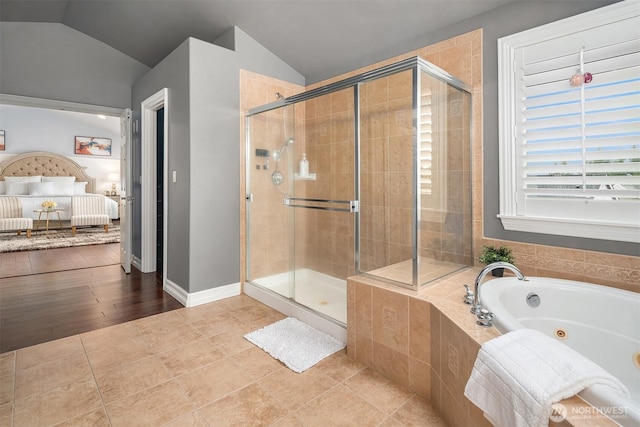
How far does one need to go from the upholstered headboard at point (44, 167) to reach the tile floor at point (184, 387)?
7268 millimetres

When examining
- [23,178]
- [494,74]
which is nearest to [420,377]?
[494,74]

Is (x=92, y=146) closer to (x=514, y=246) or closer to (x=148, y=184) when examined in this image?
(x=148, y=184)

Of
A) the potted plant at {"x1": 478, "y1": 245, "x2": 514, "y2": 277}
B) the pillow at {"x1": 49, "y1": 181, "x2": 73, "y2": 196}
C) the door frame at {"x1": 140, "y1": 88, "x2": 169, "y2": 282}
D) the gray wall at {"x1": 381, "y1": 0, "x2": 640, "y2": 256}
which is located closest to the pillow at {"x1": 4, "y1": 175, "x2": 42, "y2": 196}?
the pillow at {"x1": 49, "y1": 181, "x2": 73, "y2": 196}

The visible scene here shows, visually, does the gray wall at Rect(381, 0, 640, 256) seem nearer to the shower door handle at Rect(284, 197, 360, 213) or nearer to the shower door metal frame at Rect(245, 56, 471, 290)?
the shower door metal frame at Rect(245, 56, 471, 290)

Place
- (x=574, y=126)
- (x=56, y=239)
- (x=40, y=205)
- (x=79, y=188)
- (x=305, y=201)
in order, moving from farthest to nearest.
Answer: (x=79, y=188) < (x=40, y=205) < (x=56, y=239) < (x=305, y=201) < (x=574, y=126)

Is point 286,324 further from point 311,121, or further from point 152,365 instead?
point 311,121

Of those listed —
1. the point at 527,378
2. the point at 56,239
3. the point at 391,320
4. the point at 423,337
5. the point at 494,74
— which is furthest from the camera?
the point at 56,239

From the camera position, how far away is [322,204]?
2693 millimetres

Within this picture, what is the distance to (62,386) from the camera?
5.79 feet

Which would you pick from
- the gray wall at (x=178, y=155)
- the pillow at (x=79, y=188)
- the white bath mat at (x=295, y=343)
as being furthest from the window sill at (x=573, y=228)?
the pillow at (x=79, y=188)

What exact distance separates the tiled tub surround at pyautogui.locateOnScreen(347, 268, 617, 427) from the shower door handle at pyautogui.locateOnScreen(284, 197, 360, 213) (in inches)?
23.7

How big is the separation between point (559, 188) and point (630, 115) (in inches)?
19.3

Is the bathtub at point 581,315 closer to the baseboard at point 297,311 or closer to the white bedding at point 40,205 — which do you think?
the baseboard at point 297,311

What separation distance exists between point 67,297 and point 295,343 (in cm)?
243
